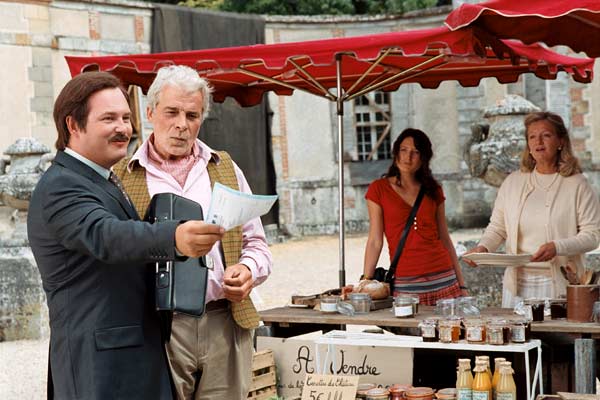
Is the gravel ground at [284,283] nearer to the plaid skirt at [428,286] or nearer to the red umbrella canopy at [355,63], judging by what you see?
the red umbrella canopy at [355,63]

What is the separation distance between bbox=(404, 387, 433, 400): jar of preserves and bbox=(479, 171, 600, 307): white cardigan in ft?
3.86

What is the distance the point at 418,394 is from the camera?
4293 millimetres

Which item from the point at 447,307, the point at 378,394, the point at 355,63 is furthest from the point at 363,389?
the point at 355,63

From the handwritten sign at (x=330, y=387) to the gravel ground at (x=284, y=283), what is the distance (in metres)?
3.35

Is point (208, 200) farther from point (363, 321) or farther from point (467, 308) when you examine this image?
point (467, 308)

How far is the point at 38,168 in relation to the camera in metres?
10.2

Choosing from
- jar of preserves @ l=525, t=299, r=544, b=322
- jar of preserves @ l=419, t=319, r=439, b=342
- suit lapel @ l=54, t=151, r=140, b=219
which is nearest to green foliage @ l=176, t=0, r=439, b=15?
jar of preserves @ l=525, t=299, r=544, b=322

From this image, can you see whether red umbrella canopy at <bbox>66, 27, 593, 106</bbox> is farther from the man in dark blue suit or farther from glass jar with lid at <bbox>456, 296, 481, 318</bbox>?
the man in dark blue suit

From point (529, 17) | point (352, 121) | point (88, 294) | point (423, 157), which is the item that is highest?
point (352, 121)

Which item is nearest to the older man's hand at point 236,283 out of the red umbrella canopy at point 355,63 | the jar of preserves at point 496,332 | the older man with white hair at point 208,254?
the older man with white hair at point 208,254

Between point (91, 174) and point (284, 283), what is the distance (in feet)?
37.0

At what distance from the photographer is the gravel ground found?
25.5ft

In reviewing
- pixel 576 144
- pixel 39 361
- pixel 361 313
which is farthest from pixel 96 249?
pixel 576 144

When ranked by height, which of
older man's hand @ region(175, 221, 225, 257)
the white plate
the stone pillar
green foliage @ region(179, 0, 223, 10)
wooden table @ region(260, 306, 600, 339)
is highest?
green foliage @ region(179, 0, 223, 10)
